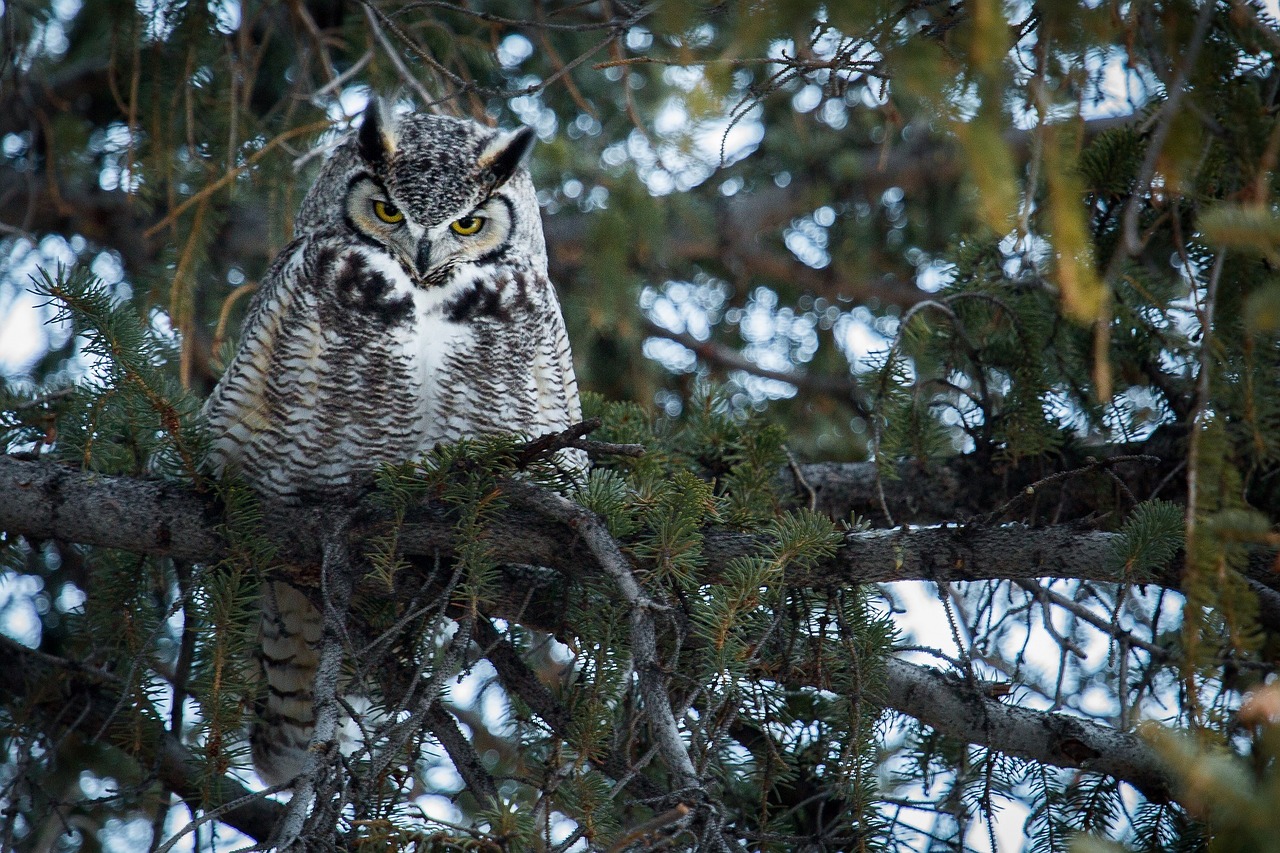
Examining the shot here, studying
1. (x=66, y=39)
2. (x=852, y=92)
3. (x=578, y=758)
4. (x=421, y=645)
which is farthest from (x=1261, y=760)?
(x=66, y=39)

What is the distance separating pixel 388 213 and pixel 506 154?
1.01 ft

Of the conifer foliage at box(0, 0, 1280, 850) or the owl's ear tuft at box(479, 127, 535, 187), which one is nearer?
the conifer foliage at box(0, 0, 1280, 850)

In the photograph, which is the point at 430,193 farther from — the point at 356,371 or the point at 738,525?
the point at 738,525

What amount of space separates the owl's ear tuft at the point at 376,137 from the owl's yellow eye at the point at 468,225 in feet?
0.65

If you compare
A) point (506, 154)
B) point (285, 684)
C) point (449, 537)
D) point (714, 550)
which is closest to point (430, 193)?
point (506, 154)

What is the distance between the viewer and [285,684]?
7.89 feet

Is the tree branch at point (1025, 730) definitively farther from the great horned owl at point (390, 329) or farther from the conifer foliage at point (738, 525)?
the great horned owl at point (390, 329)

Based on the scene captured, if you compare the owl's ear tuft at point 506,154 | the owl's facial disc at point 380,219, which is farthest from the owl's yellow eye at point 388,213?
the owl's ear tuft at point 506,154

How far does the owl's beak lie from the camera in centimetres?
211

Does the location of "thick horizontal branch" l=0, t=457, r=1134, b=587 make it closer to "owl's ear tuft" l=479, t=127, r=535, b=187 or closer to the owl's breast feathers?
the owl's breast feathers

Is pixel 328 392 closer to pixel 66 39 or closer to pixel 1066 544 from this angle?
pixel 1066 544

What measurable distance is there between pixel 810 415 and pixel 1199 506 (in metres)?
2.41

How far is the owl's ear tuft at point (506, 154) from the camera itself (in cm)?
227

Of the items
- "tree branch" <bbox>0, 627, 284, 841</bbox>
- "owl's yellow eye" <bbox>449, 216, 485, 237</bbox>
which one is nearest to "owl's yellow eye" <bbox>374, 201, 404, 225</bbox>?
"owl's yellow eye" <bbox>449, 216, 485, 237</bbox>
